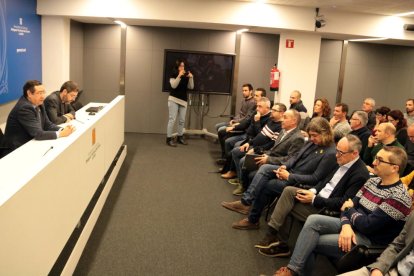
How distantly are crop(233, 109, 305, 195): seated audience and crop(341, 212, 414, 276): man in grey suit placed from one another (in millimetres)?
1871

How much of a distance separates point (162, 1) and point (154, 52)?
6.13ft

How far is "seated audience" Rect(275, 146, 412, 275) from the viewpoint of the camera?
269 cm

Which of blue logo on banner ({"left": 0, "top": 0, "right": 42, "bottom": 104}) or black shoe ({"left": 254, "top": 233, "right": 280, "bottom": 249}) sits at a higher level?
blue logo on banner ({"left": 0, "top": 0, "right": 42, "bottom": 104})

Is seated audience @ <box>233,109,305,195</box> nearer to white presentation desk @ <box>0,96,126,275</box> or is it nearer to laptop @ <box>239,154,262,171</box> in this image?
laptop @ <box>239,154,262,171</box>

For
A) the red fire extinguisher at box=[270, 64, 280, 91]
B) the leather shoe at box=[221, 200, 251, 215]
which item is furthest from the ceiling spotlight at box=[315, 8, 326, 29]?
the leather shoe at box=[221, 200, 251, 215]

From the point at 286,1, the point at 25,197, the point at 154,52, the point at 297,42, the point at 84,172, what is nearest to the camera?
the point at 25,197

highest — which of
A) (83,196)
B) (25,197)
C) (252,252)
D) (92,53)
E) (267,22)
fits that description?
(267,22)

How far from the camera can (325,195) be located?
135 inches

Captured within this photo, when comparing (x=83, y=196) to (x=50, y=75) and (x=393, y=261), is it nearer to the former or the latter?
(x=393, y=261)

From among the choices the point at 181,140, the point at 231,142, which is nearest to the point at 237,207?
the point at 231,142

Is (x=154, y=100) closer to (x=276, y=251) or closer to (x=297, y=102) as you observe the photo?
(x=297, y=102)

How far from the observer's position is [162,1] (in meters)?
6.46

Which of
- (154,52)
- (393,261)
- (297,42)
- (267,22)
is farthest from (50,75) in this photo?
(393,261)

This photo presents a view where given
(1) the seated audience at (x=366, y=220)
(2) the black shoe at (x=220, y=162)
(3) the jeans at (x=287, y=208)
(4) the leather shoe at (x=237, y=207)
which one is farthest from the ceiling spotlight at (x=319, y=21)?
(1) the seated audience at (x=366, y=220)
